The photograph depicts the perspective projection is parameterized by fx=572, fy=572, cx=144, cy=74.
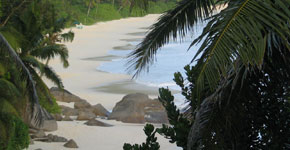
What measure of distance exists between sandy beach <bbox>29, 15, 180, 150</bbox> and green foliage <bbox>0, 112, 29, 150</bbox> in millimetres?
2652

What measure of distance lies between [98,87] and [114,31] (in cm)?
3451

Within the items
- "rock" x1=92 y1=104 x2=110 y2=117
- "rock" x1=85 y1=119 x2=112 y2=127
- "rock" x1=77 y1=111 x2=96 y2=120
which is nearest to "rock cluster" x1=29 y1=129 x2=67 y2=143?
"rock" x1=85 y1=119 x2=112 y2=127

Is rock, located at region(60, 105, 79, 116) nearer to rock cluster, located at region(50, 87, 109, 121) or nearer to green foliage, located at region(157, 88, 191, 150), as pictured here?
rock cluster, located at region(50, 87, 109, 121)

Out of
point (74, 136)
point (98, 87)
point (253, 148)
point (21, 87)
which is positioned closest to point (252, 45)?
point (253, 148)

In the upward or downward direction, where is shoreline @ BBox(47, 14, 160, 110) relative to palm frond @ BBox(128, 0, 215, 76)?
upward

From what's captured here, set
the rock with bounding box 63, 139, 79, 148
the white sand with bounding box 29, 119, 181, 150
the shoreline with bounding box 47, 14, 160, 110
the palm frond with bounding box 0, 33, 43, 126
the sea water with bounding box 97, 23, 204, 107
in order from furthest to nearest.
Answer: the sea water with bounding box 97, 23, 204, 107, the shoreline with bounding box 47, 14, 160, 110, the white sand with bounding box 29, 119, 181, 150, the rock with bounding box 63, 139, 79, 148, the palm frond with bounding box 0, 33, 43, 126

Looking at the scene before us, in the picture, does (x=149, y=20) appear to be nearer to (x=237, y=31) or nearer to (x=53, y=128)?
(x=53, y=128)

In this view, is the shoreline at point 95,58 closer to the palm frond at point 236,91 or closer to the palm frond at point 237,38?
the palm frond at point 236,91

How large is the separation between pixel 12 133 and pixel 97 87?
48.8 ft

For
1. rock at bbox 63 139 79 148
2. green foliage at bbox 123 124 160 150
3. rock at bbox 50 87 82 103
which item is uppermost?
rock at bbox 50 87 82 103

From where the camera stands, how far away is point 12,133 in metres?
9.89

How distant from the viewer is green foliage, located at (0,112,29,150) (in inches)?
363

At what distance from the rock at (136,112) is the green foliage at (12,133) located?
7405 millimetres

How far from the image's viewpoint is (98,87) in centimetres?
2472
